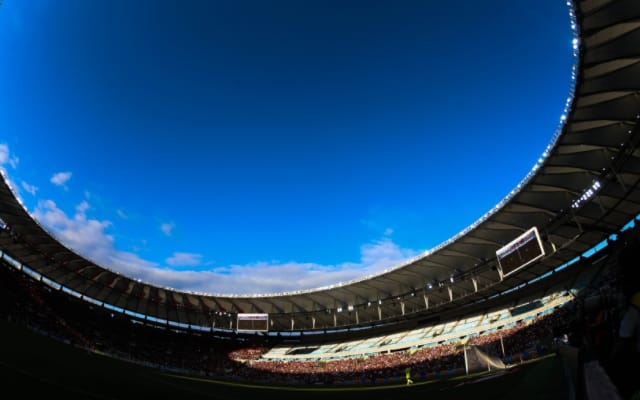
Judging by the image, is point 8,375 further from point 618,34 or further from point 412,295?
point 412,295

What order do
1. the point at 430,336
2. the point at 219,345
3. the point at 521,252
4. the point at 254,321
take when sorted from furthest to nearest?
the point at 219,345 → the point at 254,321 → the point at 430,336 → the point at 521,252

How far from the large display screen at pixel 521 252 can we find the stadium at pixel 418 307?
0.42ft

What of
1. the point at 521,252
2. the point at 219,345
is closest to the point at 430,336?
the point at 521,252

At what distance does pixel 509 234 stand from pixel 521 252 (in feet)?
21.8

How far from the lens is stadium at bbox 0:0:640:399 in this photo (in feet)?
45.1

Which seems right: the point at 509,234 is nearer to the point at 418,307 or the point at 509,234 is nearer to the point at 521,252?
the point at 521,252

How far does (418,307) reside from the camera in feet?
157

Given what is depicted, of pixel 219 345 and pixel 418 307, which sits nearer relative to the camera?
pixel 418 307

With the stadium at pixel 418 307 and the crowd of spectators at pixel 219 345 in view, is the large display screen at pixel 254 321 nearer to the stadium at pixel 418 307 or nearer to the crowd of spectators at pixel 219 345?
the stadium at pixel 418 307

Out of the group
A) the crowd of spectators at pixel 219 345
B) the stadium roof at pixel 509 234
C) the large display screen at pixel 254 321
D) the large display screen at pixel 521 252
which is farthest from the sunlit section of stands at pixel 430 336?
the large display screen at pixel 254 321

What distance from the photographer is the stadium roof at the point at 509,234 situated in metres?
17.3

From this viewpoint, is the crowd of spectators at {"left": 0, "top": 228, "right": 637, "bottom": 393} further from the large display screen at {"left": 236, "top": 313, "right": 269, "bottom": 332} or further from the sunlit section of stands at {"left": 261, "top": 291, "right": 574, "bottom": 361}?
the large display screen at {"left": 236, "top": 313, "right": 269, "bottom": 332}

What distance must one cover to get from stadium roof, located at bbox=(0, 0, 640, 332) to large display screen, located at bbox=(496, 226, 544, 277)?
3.07 feet

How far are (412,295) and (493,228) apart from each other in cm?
1638
